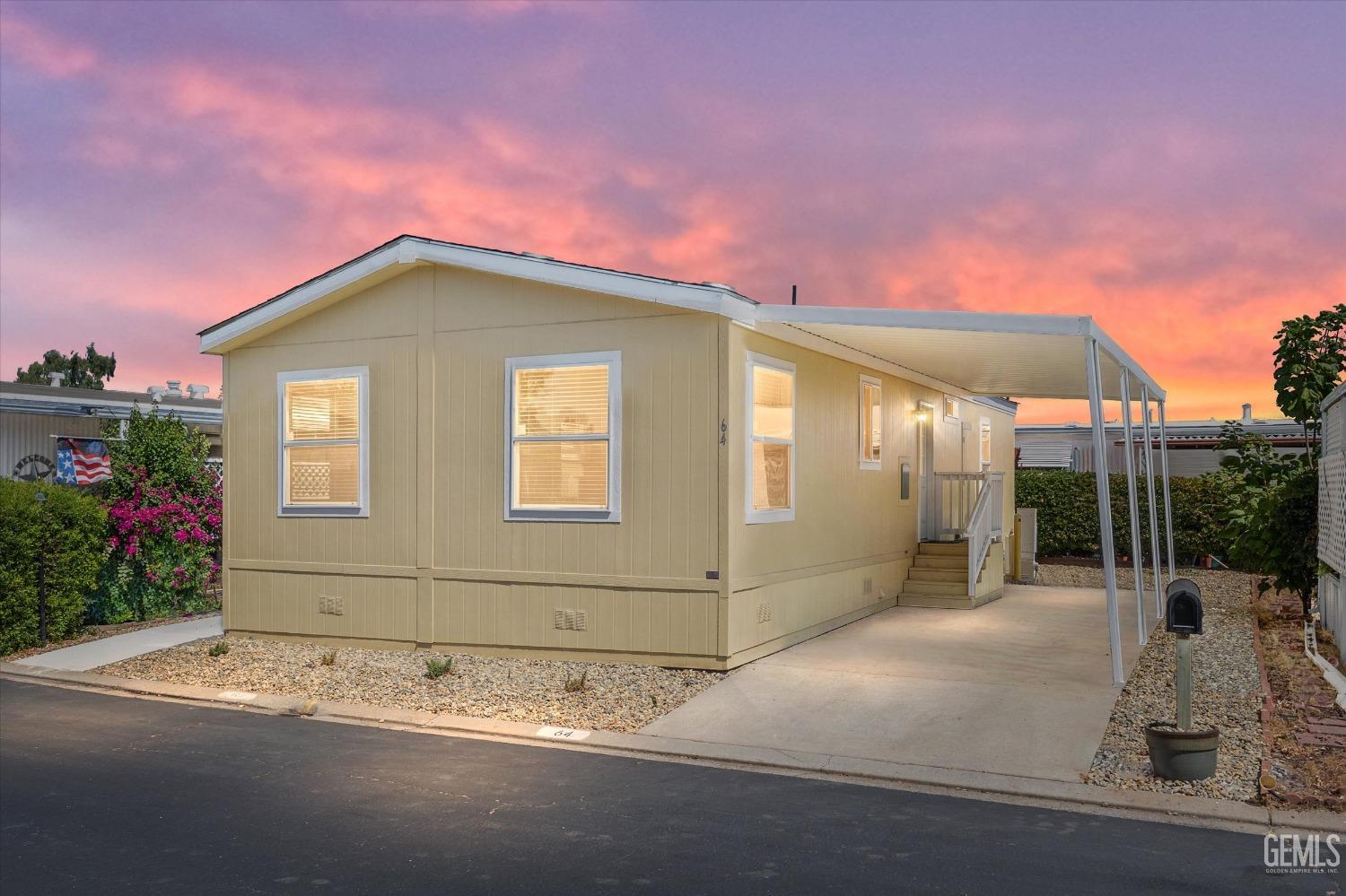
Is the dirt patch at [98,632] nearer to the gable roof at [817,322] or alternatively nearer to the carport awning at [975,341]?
the gable roof at [817,322]

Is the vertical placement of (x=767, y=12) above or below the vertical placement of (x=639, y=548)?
above

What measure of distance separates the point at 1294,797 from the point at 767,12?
10.0 metres

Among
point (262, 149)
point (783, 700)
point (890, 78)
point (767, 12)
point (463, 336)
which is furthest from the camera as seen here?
point (262, 149)

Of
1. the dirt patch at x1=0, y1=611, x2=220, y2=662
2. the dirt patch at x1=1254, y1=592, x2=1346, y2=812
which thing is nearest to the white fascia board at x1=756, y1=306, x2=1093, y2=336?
the dirt patch at x1=1254, y1=592, x2=1346, y2=812

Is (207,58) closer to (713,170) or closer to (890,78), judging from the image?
(713,170)

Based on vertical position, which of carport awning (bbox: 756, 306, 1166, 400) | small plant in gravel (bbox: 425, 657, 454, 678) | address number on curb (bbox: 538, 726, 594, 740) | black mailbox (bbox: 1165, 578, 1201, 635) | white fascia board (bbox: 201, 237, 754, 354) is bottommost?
address number on curb (bbox: 538, 726, 594, 740)

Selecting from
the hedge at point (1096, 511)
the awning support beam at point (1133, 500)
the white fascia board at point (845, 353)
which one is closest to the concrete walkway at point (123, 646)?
the white fascia board at point (845, 353)

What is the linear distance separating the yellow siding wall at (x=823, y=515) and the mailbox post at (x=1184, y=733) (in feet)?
12.1

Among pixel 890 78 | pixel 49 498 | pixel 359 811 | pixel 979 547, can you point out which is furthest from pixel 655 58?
pixel 359 811

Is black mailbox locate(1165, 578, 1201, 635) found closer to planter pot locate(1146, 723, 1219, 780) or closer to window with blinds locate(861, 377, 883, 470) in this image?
planter pot locate(1146, 723, 1219, 780)

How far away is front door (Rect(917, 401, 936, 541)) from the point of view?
554 inches

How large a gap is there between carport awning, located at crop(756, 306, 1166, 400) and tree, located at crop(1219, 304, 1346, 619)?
1.45 metres

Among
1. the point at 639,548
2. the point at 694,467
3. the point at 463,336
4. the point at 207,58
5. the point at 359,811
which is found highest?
the point at 207,58

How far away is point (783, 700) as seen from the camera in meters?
7.72
